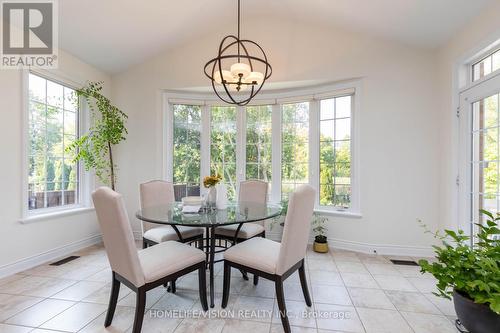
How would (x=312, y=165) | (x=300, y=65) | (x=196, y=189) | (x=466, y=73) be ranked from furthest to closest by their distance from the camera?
(x=196, y=189) < (x=312, y=165) < (x=300, y=65) < (x=466, y=73)

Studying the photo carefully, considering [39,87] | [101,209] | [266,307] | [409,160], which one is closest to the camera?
[101,209]

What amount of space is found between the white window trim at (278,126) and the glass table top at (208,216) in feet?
5.05

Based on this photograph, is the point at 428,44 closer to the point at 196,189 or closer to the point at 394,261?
the point at 394,261

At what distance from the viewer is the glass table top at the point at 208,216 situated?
76.0 inches

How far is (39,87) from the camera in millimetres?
3004

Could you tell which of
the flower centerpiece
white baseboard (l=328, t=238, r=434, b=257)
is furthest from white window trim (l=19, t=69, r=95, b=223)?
white baseboard (l=328, t=238, r=434, b=257)

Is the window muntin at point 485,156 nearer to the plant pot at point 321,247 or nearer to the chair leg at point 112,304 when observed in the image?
the plant pot at point 321,247

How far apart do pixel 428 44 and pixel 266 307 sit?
3466 millimetres

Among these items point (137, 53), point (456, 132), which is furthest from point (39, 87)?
point (456, 132)

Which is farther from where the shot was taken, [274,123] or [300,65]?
[274,123]

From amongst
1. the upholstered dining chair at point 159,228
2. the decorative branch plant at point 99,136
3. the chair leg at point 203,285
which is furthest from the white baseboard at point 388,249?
the decorative branch plant at point 99,136

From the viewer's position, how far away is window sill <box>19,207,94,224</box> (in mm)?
2788

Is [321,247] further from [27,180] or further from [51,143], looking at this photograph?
[51,143]

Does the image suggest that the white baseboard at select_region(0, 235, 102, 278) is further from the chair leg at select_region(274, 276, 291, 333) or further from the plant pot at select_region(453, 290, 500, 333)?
the plant pot at select_region(453, 290, 500, 333)
